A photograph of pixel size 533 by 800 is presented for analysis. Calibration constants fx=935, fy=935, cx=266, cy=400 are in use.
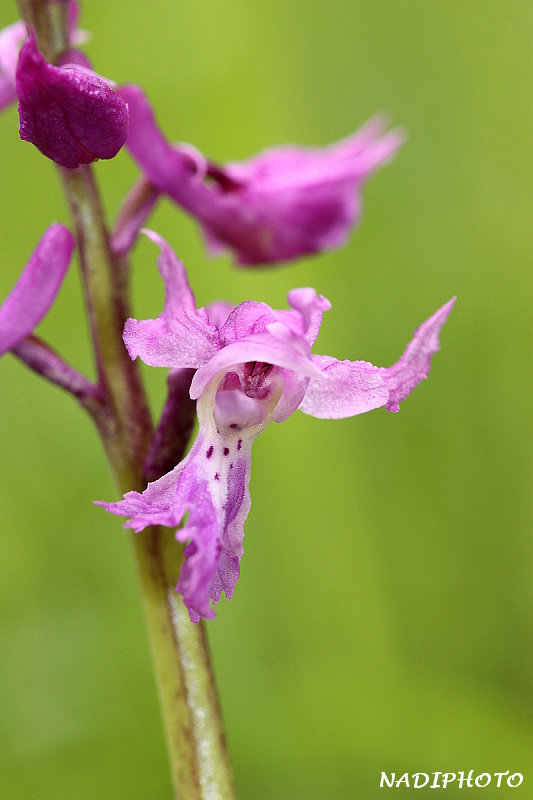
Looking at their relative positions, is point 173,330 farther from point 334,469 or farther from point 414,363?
point 334,469

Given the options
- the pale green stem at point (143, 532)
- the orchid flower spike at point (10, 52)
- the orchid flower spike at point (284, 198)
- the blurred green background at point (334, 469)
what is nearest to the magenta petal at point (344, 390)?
the pale green stem at point (143, 532)

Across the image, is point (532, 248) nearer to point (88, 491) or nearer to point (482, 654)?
point (482, 654)

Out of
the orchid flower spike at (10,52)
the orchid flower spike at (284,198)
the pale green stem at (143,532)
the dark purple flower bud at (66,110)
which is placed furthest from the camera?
the orchid flower spike at (284,198)

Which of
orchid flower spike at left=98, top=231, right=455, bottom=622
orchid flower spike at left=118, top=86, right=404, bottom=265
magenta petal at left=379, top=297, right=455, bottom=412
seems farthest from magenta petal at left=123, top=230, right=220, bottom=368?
orchid flower spike at left=118, top=86, right=404, bottom=265

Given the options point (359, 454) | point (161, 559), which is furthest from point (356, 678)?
point (161, 559)

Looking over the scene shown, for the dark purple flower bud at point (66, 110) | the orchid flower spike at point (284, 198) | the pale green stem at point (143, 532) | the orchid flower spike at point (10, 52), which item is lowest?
the pale green stem at point (143, 532)

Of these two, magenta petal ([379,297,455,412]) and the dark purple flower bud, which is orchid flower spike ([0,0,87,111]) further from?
magenta petal ([379,297,455,412])

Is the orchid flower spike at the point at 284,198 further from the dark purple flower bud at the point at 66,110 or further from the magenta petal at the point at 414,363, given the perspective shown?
the magenta petal at the point at 414,363

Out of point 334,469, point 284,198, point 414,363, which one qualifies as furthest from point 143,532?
point 334,469
